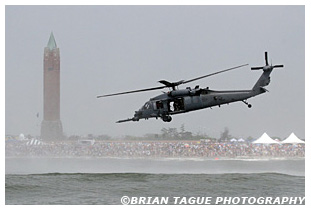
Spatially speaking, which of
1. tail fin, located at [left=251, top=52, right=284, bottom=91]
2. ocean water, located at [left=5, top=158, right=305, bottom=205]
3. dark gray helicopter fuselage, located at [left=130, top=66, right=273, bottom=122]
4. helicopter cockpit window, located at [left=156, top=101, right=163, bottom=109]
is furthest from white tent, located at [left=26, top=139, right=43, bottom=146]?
tail fin, located at [left=251, top=52, right=284, bottom=91]

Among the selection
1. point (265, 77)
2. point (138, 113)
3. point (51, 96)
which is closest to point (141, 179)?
point (138, 113)

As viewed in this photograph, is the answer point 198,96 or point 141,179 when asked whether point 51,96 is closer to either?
point 141,179

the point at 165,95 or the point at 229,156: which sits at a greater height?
the point at 165,95

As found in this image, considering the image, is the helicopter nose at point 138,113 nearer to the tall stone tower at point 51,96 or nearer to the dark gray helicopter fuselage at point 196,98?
the dark gray helicopter fuselage at point 196,98

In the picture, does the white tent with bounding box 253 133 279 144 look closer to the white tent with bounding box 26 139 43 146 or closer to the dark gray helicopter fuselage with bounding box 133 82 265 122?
the white tent with bounding box 26 139 43 146

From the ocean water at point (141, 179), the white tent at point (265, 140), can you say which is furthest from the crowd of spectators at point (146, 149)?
the ocean water at point (141, 179)
